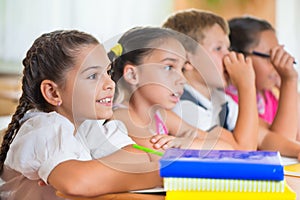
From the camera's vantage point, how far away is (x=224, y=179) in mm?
876

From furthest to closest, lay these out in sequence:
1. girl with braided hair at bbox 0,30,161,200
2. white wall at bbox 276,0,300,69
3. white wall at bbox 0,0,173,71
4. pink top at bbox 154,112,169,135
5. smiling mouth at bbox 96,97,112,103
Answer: white wall at bbox 0,0,173,71 < white wall at bbox 276,0,300,69 < pink top at bbox 154,112,169,135 < smiling mouth at bbox 96,97,112,103 < girl with braided hair at bbox 0,30,161,200

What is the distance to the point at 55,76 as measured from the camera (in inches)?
44.4

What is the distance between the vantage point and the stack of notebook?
86 centimetres

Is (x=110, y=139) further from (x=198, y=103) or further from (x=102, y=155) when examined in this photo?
(x=198, y=103)

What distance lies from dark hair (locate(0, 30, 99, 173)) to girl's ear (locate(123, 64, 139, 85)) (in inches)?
5.4

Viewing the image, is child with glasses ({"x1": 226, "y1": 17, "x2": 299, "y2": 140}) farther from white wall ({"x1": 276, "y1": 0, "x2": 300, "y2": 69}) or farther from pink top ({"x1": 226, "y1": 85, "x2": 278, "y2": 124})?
white wall ({"x1": 276, "y1": 0, "x2": 300, "y2": 69})

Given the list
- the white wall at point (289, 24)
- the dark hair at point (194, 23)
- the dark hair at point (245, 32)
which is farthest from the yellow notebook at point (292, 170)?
the white wall at point (289, 24)

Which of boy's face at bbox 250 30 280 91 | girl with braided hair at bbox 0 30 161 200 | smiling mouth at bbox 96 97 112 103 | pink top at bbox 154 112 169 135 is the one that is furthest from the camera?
boy's face at bbox 250 30 280 91

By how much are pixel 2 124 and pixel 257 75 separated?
2.68 feet

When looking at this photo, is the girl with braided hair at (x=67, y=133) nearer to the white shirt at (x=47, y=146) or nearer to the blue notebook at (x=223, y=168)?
the white shirt at (x=47, y=146)

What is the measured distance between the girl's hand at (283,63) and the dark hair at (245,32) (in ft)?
0.36

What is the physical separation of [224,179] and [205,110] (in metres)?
0.79

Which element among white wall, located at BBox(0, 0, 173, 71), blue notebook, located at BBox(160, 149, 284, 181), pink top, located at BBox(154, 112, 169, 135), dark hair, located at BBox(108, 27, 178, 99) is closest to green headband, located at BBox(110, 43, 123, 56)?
dark hair, located at BBox(108, 27, 178, 99)

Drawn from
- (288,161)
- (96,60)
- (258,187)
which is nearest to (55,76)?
(96,60)
